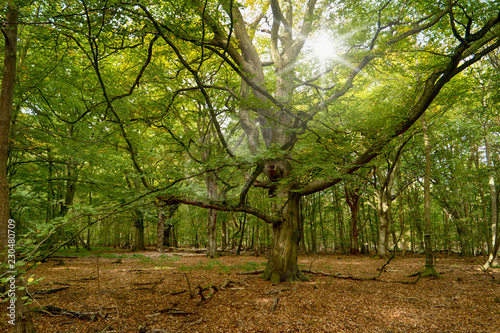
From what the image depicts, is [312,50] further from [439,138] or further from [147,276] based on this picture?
[439,138]

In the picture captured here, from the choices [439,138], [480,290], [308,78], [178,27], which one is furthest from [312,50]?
[439,138]

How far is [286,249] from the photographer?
24.6 feet

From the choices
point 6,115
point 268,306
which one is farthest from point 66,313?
point 268,306

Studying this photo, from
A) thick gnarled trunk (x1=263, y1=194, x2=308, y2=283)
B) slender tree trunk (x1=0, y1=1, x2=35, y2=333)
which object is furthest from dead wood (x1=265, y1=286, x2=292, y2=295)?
slender tree trunk (x1=0, y1=1, x2=35, y2=333)

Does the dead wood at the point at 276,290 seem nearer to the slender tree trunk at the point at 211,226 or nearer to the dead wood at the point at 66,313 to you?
the dead wood at the point at 66,313

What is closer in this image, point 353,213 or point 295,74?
point 295,74

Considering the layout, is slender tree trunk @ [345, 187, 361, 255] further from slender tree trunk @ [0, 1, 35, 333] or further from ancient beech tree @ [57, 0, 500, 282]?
slender tree trunk @ [0, 1, 35, 333]

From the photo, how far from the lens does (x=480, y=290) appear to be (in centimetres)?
661

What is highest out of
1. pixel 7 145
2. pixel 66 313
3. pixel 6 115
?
pixel 6 115

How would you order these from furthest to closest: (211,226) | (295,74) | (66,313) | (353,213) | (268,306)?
(353,213)
(211,226)
(295,74)
(268,306)
(66,313)

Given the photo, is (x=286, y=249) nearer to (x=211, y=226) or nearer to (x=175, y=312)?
(x=175, y=312)

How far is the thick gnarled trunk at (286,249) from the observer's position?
7.45m

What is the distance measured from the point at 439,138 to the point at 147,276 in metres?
17.2

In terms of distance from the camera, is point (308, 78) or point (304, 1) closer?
point (308, 78)
